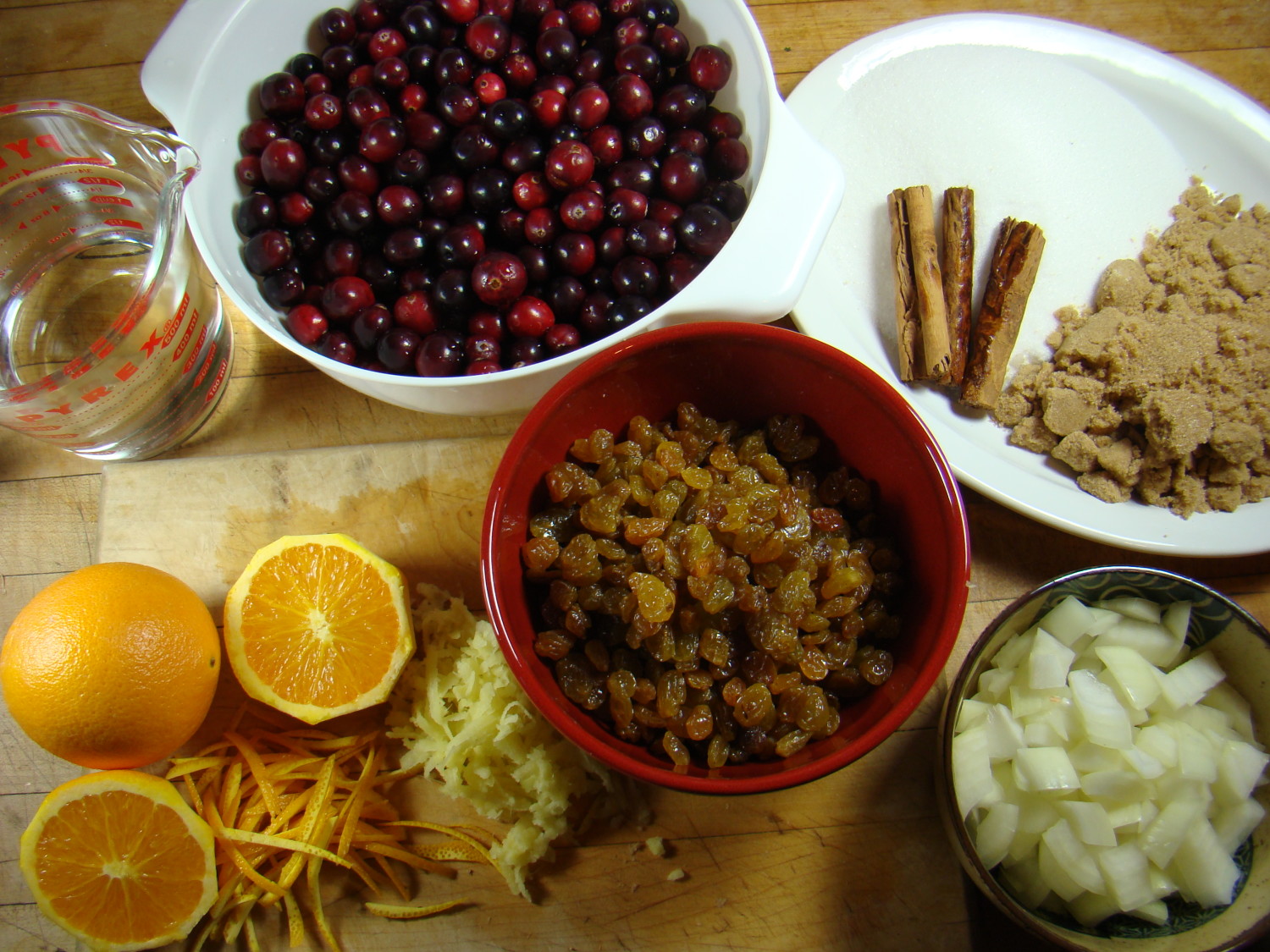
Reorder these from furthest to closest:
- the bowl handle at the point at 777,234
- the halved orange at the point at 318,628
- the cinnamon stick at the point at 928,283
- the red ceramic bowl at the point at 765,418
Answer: the cinnamon stick at the point at 928,283
the halved orange at the point at 318,628
the bowl handle at the point at 777,234
the red ceramic bowl at the point at 765,418

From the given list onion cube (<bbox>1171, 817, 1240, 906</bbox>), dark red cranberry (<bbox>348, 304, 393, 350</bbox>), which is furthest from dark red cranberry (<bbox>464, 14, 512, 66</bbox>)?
onion cube (<bbox>1171, 817, 1240, 906</bbox>)

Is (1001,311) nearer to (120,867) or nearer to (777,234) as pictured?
(777,234)

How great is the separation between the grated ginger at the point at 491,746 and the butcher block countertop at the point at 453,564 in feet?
0.20

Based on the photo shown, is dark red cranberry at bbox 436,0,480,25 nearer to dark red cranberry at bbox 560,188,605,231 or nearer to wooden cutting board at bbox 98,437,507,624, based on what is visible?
dark red cranberry at bbox 560,188,605,231

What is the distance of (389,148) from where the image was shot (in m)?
1.06

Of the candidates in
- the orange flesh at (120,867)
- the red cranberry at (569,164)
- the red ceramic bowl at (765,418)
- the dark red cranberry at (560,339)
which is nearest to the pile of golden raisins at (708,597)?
the red ceramic bowl at (765,418)

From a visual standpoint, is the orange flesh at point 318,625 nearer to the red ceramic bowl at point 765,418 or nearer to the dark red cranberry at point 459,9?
the red ceramic bowl at point 765,418

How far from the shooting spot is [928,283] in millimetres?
1227

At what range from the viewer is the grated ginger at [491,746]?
1060 millimetres

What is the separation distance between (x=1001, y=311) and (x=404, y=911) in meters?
1.23

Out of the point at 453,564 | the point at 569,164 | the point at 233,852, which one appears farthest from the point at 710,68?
the point at 233,852

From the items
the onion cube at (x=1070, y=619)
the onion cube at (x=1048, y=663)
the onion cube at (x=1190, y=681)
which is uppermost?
the onion cube at (x=1070, y=619)

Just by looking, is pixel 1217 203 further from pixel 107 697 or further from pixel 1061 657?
pixel 107 697

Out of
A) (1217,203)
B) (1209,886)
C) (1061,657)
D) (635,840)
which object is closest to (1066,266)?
(1217,203)
